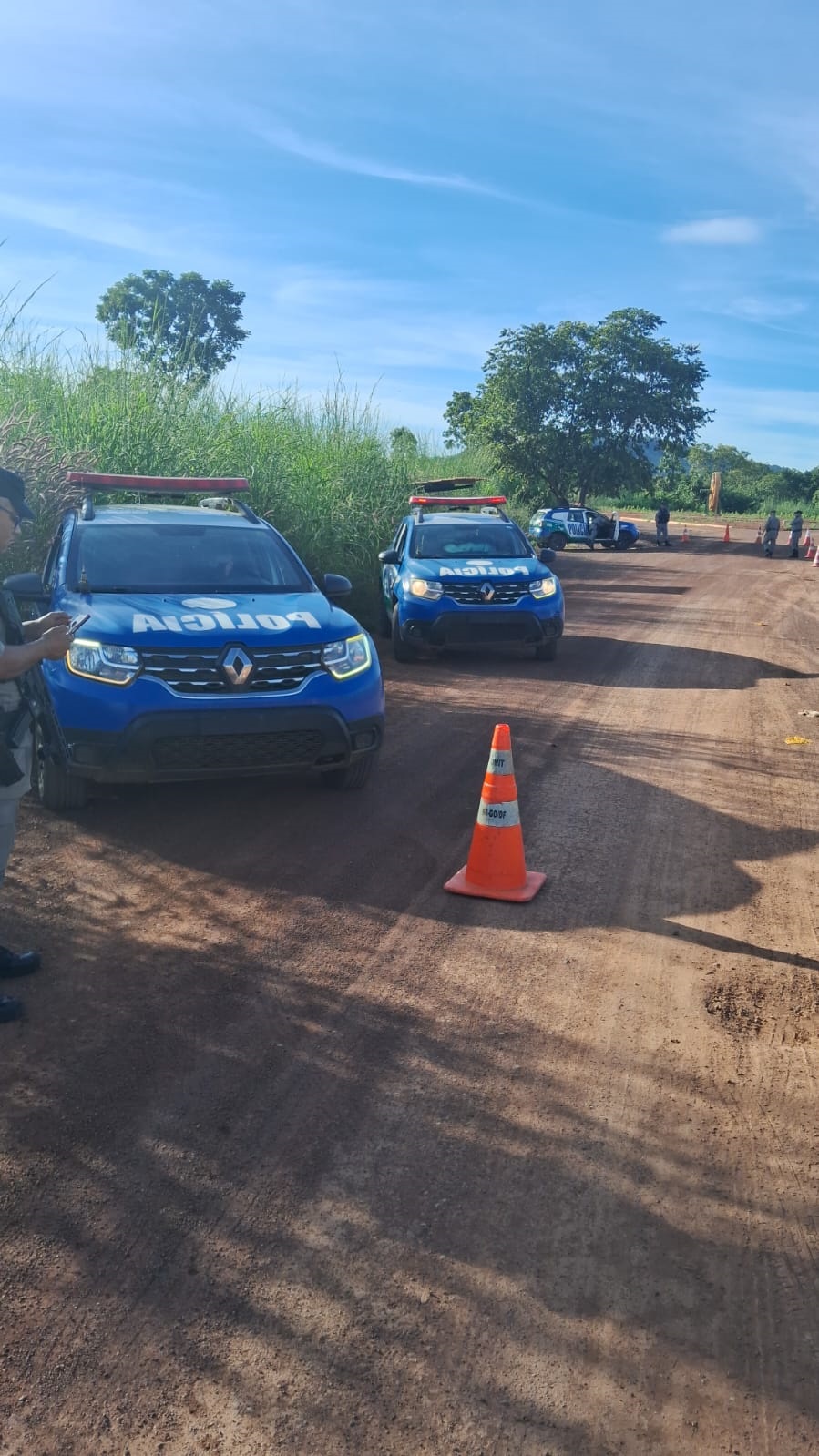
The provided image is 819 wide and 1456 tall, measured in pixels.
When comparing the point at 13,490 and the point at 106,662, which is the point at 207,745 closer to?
the point at 106,662

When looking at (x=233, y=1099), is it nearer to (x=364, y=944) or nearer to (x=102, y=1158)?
(x=102, y=1158)

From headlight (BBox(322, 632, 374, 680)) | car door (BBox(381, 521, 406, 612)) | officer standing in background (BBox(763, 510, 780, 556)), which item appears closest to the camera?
headlight (BBox(322, 632, 374, 680))

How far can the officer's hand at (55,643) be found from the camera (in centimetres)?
384

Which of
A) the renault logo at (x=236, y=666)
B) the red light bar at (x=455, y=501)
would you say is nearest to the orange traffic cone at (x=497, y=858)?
the renault logo at (x=236, y=666)

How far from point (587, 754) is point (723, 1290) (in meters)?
5.63

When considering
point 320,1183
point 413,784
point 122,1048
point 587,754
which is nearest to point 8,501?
point 122,1048

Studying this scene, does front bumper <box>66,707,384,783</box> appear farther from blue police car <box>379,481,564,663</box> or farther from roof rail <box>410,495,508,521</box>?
roof rail <box>410,495,508,521</box>

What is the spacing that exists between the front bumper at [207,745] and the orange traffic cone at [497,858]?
1158mm

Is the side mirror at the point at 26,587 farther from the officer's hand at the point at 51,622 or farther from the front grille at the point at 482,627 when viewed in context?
the front grille at the point at 482,627

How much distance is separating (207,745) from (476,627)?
21.6 ft

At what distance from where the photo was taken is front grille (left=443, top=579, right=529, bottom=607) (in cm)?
1216

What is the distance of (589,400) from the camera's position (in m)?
50.7

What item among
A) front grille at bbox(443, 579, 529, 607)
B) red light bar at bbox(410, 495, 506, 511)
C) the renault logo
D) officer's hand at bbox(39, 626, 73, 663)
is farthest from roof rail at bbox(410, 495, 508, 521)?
officer's hand at bbox(39, 626, 73, 663)

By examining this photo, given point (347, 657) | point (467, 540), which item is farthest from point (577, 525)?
point (347, 657)
